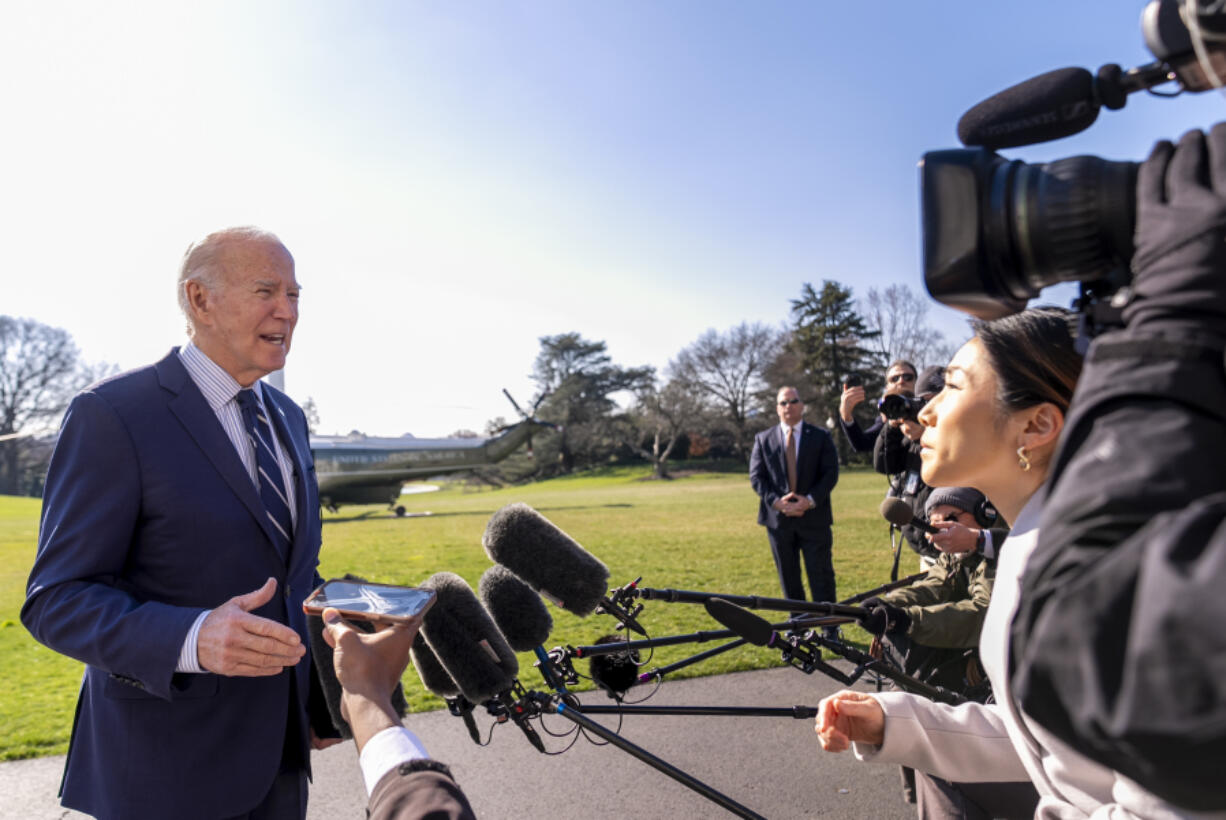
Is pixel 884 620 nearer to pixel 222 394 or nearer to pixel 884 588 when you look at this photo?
pixel 884 588

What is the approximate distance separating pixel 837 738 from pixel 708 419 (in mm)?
63122

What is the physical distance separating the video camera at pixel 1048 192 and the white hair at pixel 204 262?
6.81 ft

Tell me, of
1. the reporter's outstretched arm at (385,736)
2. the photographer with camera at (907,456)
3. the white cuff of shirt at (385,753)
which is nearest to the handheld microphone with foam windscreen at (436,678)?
the reporter's outstretched arm at (385,736)

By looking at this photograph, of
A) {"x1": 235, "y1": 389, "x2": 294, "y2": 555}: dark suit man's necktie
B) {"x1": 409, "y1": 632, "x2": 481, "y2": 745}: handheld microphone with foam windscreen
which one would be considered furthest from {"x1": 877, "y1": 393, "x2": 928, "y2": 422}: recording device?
{"x1": 235, "y1": 389, "x2": 294, "y2": 555}: dark suit man's necktie

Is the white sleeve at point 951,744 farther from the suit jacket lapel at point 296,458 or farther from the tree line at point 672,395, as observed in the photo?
the tree line at point 672,395

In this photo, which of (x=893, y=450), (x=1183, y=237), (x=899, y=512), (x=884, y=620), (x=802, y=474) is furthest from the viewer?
(x=802, y=474)

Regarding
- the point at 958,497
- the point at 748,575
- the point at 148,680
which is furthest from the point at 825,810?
the point at 748,575

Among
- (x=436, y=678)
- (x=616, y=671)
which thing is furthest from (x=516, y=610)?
(x=616, y=671)

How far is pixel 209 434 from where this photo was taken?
6.94 feet

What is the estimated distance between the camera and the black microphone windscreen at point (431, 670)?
249cm

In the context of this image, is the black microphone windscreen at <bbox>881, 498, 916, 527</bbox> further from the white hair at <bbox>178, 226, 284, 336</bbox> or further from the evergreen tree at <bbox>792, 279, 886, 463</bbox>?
the evergreen tree at <bbox>792, 279, 886, 463</bbox>

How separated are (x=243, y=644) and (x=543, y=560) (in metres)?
1.17

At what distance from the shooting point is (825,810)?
3.94 m

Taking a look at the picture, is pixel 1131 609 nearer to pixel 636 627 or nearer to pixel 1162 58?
pixel 1162 58
